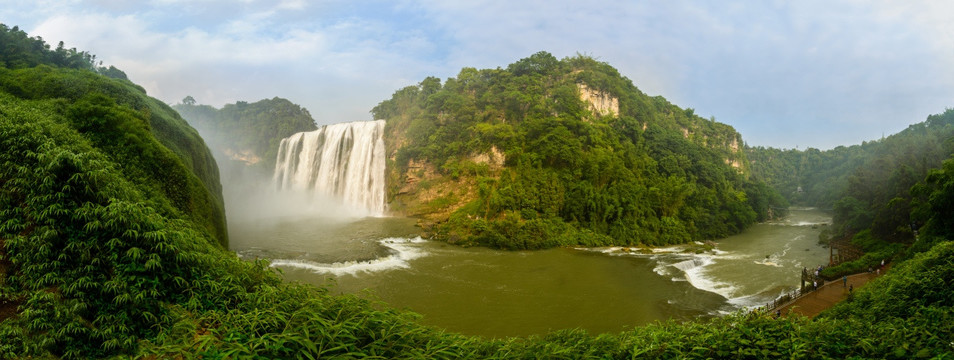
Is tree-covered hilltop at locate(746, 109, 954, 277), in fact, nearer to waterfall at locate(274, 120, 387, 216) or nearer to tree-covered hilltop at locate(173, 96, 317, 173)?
waterfall at locate(274, 120, 387, 216)

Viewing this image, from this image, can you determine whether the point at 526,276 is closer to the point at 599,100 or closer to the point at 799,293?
the point at 799,293

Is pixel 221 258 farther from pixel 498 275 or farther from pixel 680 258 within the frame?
pixel 680 258

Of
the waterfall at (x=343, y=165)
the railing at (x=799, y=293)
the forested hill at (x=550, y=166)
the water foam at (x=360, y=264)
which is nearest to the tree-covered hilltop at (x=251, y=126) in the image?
the waterfall at (x=343, y=165)

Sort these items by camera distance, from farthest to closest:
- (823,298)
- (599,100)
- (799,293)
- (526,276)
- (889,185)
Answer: (599,100), (889,185), (526,276), (799,293), (823,298)

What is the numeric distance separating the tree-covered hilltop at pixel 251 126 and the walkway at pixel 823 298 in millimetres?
51518

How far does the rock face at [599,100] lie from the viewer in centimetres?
4169

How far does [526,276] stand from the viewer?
1844cm

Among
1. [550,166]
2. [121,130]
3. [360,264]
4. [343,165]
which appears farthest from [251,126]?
[121,130]

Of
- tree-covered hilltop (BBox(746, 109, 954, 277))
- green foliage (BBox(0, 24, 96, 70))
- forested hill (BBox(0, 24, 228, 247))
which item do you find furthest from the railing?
green foliage (BBox(0, 24, 96, 70))

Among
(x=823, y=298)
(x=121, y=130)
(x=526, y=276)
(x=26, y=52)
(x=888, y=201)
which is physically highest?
(x=26, y=52)

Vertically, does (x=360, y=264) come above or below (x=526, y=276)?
above

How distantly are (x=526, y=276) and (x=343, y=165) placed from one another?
2474cm

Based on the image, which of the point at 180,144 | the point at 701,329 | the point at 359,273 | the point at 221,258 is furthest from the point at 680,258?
the point at 180,144

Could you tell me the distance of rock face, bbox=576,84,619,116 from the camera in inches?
1641
